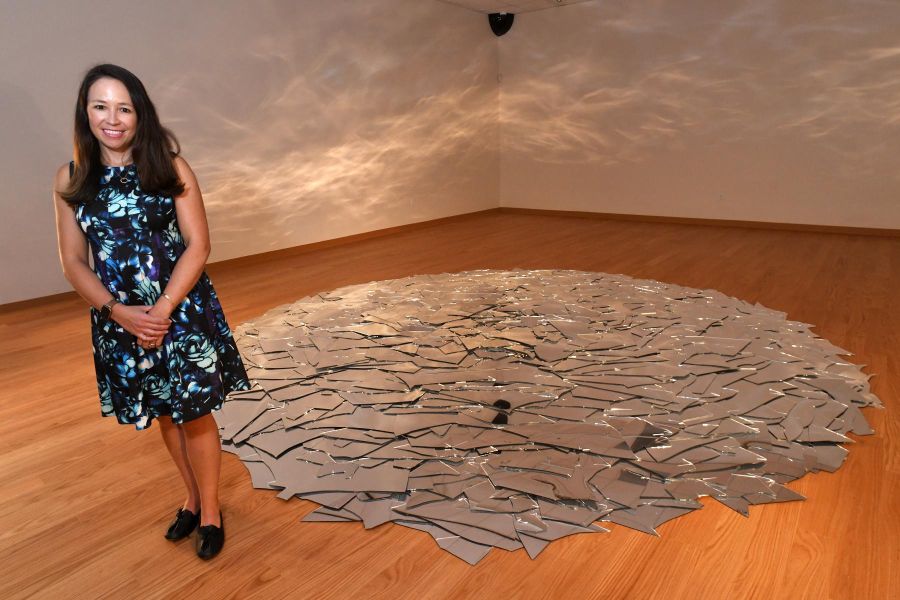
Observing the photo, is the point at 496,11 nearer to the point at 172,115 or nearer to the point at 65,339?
Result: the point at 172,115

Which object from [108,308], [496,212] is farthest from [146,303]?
[496,212]

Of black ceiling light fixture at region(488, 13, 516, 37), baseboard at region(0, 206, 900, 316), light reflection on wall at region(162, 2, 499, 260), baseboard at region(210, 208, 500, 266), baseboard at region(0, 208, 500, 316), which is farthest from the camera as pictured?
black ceiling light fixture at region(488, 13, 516, 37)

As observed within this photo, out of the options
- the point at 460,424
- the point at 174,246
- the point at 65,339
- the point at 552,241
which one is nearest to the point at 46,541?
the point at 174,246

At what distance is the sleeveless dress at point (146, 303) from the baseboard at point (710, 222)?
6.33 m

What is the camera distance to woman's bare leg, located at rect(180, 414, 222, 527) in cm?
158

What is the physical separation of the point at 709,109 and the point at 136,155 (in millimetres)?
6470

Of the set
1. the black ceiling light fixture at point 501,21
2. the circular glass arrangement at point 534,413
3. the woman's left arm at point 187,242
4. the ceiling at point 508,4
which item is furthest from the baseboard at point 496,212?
the woman's left arm at point 187,242

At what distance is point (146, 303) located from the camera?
4.79 feet

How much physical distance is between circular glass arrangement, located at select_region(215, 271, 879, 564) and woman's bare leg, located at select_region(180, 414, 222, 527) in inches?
9.9

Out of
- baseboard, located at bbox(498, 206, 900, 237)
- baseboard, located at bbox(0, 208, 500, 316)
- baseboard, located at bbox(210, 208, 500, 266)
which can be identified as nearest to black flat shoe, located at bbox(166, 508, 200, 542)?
baseboard, located at bbox(0, 208, 500, 316)

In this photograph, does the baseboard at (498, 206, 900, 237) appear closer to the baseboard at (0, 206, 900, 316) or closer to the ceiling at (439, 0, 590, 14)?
the baseboard at (0, 206, 900, 316)

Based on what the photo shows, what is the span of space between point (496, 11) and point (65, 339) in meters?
6.34

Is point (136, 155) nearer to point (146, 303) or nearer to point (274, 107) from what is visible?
point (146, 303)

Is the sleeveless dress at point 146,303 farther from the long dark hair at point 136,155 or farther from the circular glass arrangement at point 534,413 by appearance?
the circular glass arrangement at point 534,413
